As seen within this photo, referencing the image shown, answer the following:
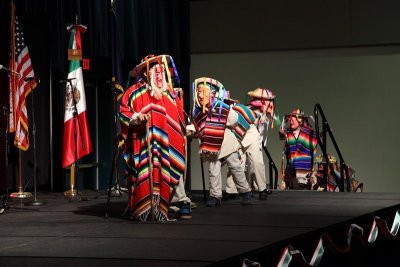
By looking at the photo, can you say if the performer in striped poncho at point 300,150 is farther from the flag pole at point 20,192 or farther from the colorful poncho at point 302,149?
the flag pole at point 20,192

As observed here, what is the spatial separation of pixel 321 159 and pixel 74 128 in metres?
3.53

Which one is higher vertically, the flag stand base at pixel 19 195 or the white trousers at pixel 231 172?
the white trousers at pixel 231 172

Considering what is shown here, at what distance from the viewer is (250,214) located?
6734 mm

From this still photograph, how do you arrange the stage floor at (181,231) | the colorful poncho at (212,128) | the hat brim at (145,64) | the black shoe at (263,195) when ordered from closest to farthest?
the stage floor at (181,231), the hat brim at (145,64), the colorful poncho at (212,128), the black shoe at (263,195)

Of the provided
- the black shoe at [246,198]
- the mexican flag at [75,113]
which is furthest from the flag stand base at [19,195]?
the black shoe at [246,198]

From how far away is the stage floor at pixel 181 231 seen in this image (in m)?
4.40

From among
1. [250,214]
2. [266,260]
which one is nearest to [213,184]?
[250,214]

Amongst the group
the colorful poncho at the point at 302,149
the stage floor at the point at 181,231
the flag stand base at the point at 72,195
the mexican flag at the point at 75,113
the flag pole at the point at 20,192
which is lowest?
the stage floor at the point at 181,231

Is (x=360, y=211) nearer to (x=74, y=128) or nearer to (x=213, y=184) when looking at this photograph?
(x=213, y=184)

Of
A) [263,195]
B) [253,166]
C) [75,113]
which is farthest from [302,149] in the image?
[75,113]

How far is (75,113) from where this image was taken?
348 inches

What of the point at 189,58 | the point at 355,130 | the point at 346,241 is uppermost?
the point at 189,58

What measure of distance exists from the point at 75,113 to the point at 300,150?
3076 millimetres

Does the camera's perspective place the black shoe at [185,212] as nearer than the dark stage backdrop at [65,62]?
Yes
